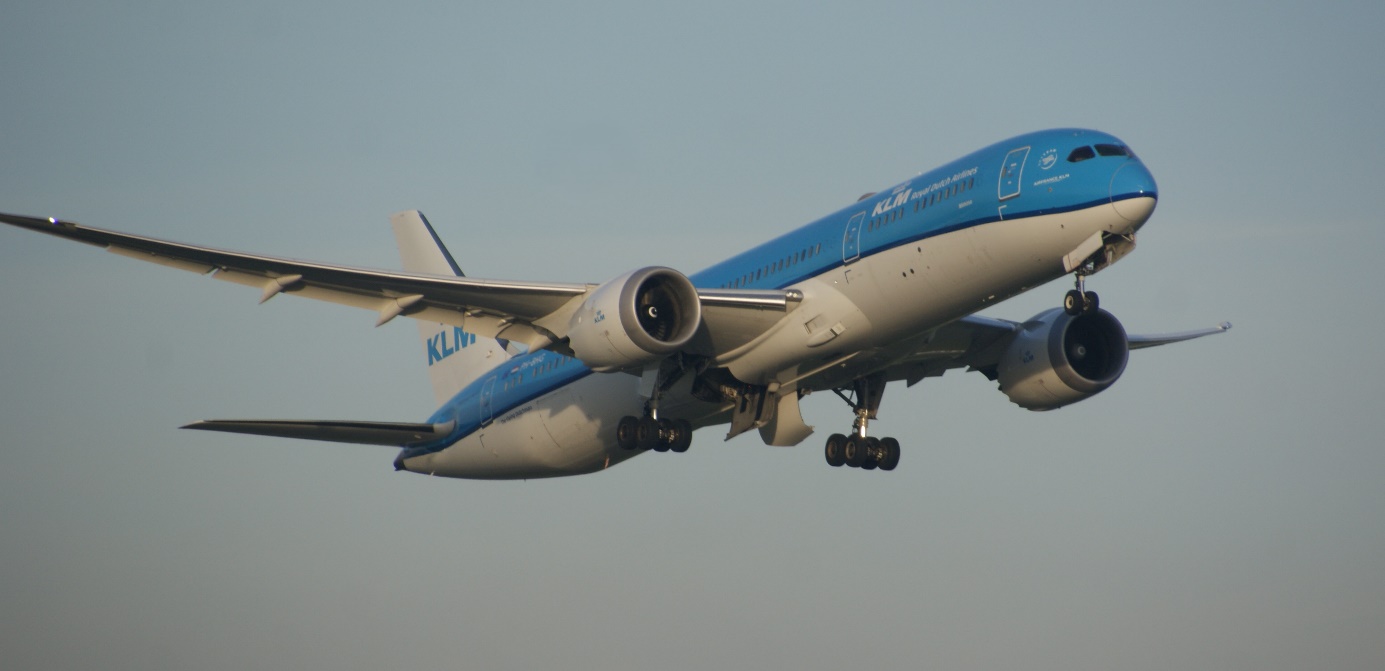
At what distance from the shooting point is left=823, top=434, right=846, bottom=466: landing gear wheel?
37.2 meters

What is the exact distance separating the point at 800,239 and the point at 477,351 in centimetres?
1425

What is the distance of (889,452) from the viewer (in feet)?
122

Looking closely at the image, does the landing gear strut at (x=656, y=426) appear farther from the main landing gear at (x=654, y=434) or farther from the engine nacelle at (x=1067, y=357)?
the engine nacelle at (x=1067, y=357)

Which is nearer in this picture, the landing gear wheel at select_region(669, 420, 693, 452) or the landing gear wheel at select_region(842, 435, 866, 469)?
the landing gear wheel at select_region(669, 420, 693, 452)

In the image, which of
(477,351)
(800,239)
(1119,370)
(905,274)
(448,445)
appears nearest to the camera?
(905,274)

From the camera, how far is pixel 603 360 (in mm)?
31156

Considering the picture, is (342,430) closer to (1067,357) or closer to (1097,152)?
(1067,357)

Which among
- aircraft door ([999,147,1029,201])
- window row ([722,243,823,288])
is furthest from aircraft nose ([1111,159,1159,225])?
window row ([722,243,823,288])

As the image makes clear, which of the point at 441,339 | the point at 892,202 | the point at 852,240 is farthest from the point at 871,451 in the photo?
the point at 441,339

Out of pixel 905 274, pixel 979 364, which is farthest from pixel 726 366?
pixel 979 364

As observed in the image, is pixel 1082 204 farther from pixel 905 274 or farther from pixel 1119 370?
pixel 1119 370

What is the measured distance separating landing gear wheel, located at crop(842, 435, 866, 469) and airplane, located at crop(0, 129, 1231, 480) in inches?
1.8

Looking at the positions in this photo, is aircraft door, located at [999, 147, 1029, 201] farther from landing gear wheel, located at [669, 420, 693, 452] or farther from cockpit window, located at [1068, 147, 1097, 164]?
landing gear wheel, located at [669, 420, 693, 452]

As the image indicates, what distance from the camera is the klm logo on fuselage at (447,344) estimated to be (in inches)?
1778
